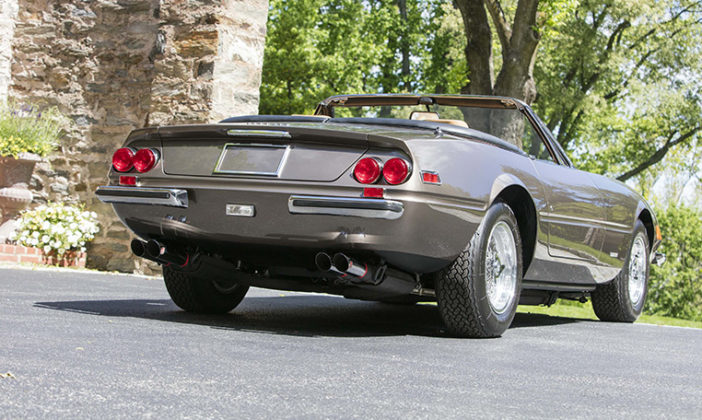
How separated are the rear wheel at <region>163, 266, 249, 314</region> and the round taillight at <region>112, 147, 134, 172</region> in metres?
0.76

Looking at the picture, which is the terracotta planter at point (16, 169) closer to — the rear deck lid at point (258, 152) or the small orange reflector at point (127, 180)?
the small orange reflector at point (127, 180)

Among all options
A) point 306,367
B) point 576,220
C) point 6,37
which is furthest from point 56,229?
point 306,367

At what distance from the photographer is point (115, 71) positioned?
34.3 feet

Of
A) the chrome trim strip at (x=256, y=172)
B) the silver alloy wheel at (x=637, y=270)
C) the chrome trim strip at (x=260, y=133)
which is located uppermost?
the chrome trim strip at (x=260, y=133)

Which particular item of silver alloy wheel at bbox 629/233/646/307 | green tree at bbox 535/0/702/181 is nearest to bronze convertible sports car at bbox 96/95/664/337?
silver alloy wheel at bbox 629/233/646/307

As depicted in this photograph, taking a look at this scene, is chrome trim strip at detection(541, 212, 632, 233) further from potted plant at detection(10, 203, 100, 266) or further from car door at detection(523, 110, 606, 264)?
potted plant at detection(10, 203, 100, 266)

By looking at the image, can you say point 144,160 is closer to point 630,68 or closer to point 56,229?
point 56,229

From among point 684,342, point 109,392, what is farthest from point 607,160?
point 109,392

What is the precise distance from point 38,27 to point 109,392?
915 cm

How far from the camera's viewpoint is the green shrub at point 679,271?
21734 mm

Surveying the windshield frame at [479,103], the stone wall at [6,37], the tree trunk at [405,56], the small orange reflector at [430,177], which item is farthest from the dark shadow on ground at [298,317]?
the tree trunk at [405,56]

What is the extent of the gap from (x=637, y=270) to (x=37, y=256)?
20.5 feet

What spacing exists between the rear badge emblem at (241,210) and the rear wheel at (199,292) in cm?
100

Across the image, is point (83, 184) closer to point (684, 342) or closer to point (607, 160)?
point (684, 342)
